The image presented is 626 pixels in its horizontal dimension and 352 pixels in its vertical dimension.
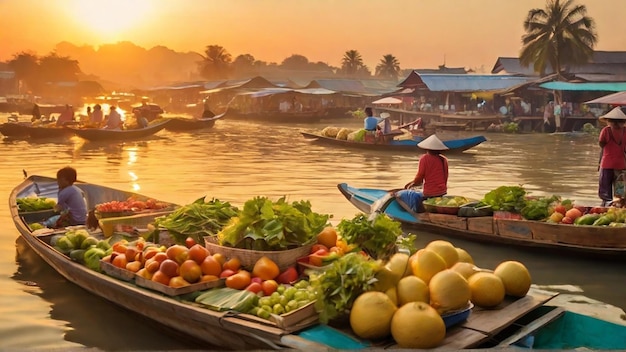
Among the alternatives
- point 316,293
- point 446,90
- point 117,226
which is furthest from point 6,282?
point 446,90

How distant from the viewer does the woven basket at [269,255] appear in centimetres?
297

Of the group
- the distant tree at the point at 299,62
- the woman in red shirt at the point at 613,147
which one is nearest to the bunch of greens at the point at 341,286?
the woman in red shirt at the point at 613,147

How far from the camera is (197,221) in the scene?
142 inches

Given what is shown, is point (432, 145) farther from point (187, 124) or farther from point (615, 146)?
point (187, 124)

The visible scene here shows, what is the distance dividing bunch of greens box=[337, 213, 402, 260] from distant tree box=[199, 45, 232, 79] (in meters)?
7.66

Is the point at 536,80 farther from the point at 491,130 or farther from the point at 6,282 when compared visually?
the point at 6,282

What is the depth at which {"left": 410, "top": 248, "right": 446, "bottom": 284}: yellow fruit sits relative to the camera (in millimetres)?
2652

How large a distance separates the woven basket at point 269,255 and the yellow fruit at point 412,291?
2.11 feet

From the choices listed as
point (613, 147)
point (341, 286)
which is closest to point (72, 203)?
point (341, 286)

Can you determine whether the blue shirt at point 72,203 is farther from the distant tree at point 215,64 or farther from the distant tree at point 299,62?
the distant tree at point 299,62

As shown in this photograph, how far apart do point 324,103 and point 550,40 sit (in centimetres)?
1088

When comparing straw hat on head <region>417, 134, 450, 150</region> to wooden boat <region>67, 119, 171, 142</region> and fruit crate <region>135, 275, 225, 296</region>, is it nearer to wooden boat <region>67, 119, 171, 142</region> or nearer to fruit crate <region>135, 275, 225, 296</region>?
fruit crate <region>135, 275, 225, 296</region>

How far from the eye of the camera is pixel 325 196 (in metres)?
7.45

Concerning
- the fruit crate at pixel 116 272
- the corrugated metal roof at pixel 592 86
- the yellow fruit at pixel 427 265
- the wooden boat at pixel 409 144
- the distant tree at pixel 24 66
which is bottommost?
the fruit crate at pixel 116 272
